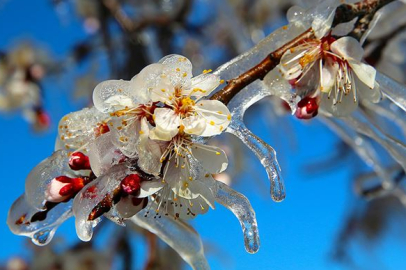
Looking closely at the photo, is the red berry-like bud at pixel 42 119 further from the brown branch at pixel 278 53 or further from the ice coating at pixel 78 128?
the brown branch at pixel 278 53

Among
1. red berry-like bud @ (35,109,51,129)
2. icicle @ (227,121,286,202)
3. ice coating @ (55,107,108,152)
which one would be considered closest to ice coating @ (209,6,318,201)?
icicle @ (227,121,286,202)

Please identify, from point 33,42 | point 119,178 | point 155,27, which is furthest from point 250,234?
point 33,42

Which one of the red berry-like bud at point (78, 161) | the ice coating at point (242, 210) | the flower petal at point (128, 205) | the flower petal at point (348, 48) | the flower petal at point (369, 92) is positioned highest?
the flower petal at point (348, 48)

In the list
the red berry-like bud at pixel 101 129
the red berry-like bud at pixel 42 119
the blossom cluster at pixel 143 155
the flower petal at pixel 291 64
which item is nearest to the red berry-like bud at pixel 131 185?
the blossom cluster at pixel 143 155

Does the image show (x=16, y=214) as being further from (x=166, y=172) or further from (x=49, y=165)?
(x=166, y=172)

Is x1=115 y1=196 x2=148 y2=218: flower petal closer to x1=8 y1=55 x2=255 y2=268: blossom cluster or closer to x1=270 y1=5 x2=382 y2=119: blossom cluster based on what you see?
x1=8 y1=55 x2=255 y2=268: blossom cluster

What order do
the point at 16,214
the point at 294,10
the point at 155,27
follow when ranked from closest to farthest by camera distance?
the point at 16,214 < the point at 294,10 < the point at 155,27
